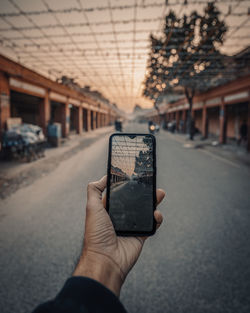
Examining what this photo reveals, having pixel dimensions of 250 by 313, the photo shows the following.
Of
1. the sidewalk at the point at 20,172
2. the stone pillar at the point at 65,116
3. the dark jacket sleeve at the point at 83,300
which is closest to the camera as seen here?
the dark jacket sleeve at the point at 83,300

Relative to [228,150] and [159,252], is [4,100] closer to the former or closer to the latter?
[159,252]

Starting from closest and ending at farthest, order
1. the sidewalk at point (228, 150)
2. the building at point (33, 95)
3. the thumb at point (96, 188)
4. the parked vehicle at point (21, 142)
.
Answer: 1. the thumb at point (96, 188)
2. the parked vehicle at point (21, 142)
3. the building at point (33, 95)
4. the sidewalk at point (228, 150)

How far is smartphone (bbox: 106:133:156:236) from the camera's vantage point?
3.55ft

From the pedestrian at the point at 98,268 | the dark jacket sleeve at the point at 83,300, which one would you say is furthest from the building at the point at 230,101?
the dark jacket sleeve at the point at 83,300

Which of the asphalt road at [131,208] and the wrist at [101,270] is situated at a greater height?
the asphalt road at [131,208]

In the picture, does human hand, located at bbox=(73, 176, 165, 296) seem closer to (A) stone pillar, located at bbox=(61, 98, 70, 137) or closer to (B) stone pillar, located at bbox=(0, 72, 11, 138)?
(B) stone pillar, located at bbox=(0, 72, 11, 138)

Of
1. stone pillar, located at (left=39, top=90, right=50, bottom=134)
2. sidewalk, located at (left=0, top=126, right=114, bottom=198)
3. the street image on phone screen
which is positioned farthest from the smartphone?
stone pillar, located at (left=39, top=90, right=50, bottom=134)

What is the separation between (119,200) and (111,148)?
313 mm

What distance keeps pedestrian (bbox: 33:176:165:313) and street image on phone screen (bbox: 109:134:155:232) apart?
7cm

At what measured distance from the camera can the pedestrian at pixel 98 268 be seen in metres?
0.73

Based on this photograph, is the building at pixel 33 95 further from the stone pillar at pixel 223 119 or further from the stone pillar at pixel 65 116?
the stone pillar at pixel 223 119

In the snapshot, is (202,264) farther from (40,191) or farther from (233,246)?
(40,191)

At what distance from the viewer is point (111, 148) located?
3.65ft

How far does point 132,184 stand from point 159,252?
7.58 feet
